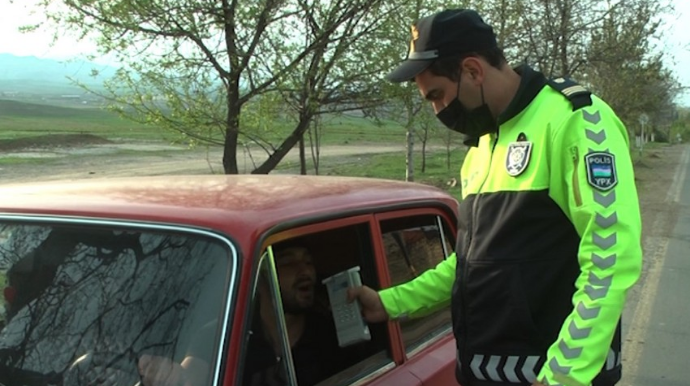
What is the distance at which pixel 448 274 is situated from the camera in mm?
2486

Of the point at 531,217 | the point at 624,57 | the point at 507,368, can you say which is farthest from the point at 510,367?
the point at 624,57

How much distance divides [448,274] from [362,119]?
609cm

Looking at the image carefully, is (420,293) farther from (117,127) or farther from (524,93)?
(117,127)

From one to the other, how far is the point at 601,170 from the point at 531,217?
230 mm

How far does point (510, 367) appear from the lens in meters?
2.01

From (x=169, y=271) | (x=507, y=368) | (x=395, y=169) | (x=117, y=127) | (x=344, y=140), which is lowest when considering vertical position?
(x=344, y=140)

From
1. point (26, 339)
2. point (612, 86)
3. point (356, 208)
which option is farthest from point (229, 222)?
point (612, 86)

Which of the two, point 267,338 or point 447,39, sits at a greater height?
point 447,39

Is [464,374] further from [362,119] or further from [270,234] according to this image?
[362,119]

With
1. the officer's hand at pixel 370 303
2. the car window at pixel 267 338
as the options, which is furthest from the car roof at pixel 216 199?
the officer's hand at pixel 370 303

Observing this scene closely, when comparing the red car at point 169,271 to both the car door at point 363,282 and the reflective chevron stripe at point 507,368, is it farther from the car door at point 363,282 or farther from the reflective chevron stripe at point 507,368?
the reflective chevron stripe at point 507,368

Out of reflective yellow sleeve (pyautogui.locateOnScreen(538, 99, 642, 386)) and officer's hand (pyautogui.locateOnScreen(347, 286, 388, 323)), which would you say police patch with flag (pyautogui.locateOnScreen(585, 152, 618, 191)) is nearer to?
reflective yellow sleeve (pyautogui.locateOnScreen(538, 99, 642, 386))

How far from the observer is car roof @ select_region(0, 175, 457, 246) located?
6.57 ft

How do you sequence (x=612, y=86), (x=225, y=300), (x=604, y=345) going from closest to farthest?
1. (x=604, y=345)
2. (x=225, y=300)
3. (x=612, y=86)
